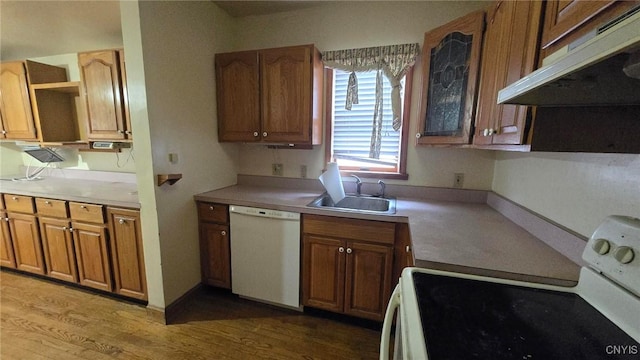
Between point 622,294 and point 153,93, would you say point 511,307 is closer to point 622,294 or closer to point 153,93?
point 622,294

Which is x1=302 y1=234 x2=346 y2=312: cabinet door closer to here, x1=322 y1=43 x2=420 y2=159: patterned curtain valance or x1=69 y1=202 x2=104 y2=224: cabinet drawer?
x1=322 y1=43 x2=420 y2=159: patterned curtain valance

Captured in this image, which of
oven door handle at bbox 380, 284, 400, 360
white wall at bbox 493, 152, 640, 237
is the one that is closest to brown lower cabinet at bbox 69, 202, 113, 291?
oven door handle at bbox 380, 284, 400, 360

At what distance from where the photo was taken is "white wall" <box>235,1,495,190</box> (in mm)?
1946

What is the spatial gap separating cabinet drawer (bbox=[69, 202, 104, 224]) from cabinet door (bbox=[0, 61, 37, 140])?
1.26 m

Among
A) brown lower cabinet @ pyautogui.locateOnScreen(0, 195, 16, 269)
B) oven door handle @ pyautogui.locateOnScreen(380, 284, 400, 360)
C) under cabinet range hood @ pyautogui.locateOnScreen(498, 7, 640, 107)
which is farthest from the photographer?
brown lower cabinet @ pyautogui.locateOnScreen(0, 195, 16, 269)

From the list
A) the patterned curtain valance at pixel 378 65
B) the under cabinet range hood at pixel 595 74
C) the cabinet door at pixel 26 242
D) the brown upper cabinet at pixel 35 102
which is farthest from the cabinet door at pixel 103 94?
the under cabinet range hood at pixel 595 74

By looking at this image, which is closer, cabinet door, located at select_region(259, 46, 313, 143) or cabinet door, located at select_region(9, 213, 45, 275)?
cabinet door, located at select_region(259, 46, 313, 143)

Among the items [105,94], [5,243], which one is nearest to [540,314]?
[105,94]

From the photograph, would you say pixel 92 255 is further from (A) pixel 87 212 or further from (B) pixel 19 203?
(B) pixel 19 203

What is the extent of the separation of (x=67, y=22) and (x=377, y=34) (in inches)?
106

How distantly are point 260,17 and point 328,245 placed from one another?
2176 mm

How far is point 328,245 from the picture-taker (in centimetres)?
176

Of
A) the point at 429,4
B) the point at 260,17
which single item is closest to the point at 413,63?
the point at 429,4

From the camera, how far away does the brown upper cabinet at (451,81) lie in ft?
4.63
